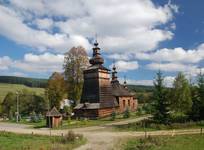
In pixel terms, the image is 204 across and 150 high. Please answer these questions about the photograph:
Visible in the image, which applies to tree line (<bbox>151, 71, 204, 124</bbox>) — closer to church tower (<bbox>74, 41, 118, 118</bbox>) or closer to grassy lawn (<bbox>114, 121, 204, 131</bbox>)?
grassy lawn (<bbox>114, 121, 204, 131</bbox>)

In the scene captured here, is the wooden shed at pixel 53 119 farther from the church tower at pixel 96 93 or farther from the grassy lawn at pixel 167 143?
the grassy lawn at pixel 167 143

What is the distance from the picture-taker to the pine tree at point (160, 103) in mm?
40125

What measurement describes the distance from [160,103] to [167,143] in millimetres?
11606

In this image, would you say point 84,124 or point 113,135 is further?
point 84,124

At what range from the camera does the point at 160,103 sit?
132 feet

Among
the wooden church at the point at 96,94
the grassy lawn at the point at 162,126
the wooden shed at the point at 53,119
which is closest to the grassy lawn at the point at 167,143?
the grassy lawn at the point at 162,126

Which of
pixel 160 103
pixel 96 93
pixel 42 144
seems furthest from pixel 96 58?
pixel 42 144

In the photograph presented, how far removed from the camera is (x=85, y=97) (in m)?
63.8

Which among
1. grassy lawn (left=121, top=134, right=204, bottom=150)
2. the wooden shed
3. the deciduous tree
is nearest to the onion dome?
the deciduous tree

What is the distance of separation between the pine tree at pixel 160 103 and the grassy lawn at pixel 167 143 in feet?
26.9

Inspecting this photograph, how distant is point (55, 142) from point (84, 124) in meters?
18.4

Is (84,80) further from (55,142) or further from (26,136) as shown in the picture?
(55,142)

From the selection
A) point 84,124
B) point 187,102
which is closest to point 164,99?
point 187,102

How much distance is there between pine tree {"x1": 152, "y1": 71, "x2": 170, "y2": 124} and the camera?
132 ft
